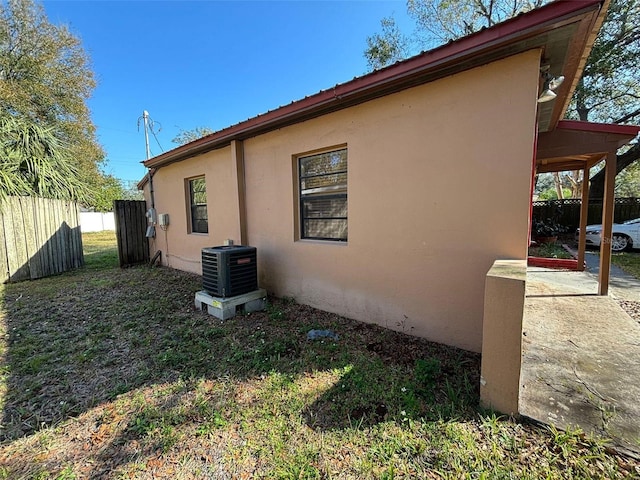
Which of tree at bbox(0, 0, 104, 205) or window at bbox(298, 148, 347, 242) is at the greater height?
tree at bbox(0, 0, 104, 205)

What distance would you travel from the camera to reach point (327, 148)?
157 inches

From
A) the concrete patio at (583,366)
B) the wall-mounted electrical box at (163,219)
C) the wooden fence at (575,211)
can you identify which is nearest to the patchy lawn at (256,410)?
the concrete patio at (583,366)

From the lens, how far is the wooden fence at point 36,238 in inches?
243

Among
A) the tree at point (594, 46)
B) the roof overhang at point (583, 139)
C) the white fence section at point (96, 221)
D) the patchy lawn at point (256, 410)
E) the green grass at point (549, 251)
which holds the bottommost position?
the patchy lawn at point (256, 410)

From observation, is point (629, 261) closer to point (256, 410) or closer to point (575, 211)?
point (575, 211)

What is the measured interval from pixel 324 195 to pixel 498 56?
2.50 metres

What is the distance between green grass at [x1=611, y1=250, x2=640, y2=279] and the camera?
6566 millimetres

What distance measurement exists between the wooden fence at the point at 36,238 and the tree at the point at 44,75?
624cm

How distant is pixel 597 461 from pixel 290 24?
906cm

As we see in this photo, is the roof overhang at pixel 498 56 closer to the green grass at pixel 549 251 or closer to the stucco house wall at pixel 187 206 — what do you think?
the stucco house wall at pixel 187 206

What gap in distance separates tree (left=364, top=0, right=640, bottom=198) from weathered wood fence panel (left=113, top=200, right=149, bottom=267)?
13389 mm

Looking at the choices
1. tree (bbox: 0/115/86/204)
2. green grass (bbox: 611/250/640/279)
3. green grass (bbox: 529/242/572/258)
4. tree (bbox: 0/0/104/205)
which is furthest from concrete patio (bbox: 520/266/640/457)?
tree (bbox: 0/0/104/205)

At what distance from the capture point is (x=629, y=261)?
7781mm

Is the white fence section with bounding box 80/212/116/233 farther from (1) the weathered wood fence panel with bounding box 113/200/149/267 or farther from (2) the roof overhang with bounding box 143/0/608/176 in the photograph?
(2) the roof overhang with bounding box 143/0/608/176
